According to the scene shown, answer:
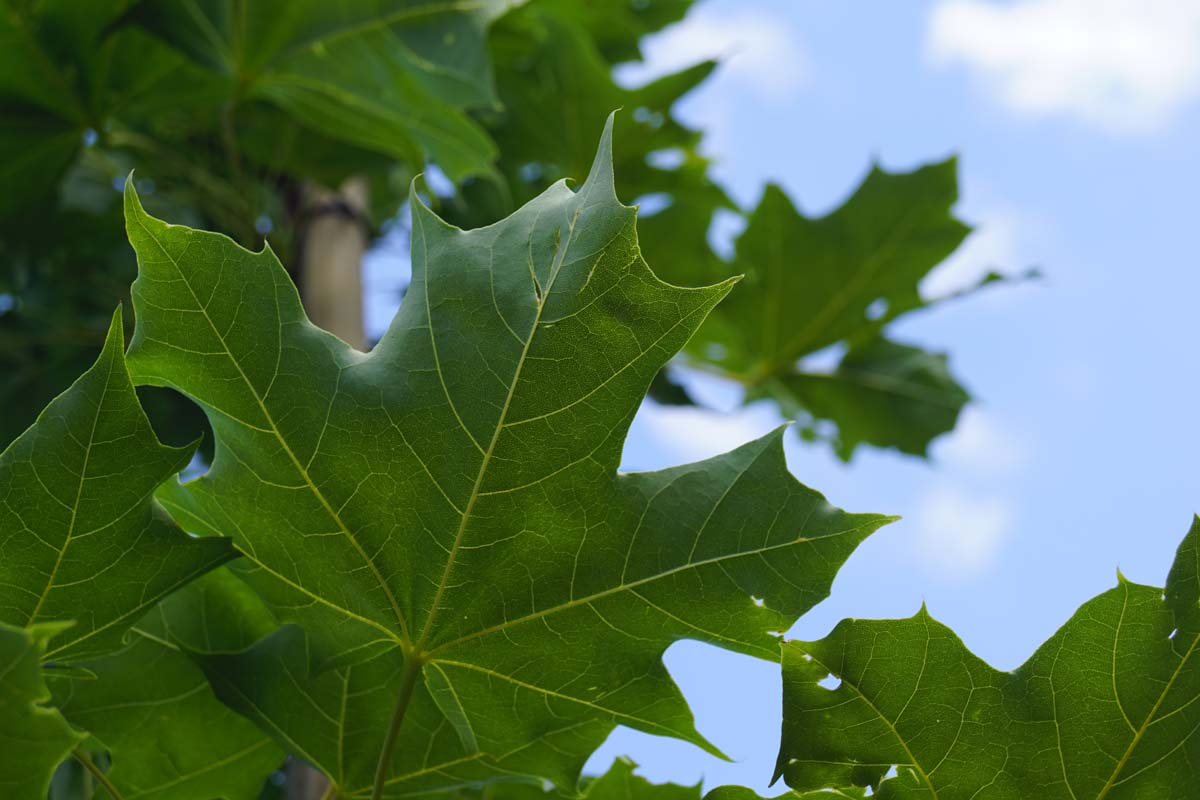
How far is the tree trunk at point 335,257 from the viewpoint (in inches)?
61.2

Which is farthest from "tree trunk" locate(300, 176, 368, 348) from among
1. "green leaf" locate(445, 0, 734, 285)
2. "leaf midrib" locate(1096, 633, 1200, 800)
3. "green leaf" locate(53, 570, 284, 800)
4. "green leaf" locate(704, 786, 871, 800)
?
"leaf midrib" locate(1096, 633, 1200, 800)

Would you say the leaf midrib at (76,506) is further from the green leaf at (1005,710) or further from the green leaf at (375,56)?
the green leaf at (375,56)

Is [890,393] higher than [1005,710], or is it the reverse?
[1005,710]

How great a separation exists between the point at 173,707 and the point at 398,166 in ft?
4.12

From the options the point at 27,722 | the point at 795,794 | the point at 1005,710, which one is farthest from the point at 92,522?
the point at 1005,710

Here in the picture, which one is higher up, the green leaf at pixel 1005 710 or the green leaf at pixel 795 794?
the green leaf at pixel 1005 710

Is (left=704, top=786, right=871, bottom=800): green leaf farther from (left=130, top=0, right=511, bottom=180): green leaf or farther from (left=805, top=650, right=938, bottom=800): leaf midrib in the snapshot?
(left=130, top=0, right=511, bottom=180): green leaf

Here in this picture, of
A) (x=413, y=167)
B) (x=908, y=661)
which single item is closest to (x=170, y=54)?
(x=413, y=167)

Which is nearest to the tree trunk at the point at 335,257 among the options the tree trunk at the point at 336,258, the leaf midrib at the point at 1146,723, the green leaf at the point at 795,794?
the tree trunk at the point at 336,258

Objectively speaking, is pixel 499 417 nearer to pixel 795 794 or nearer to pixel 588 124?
pixel 795 794

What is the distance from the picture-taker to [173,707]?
2.76 feet

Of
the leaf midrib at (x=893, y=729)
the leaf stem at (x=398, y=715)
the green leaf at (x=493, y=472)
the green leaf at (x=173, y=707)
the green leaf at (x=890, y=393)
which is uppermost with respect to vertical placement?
the green leaf at (x=493, y=472)

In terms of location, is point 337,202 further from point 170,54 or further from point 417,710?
point 417,710

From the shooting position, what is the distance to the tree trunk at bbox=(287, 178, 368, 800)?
1555 mm
